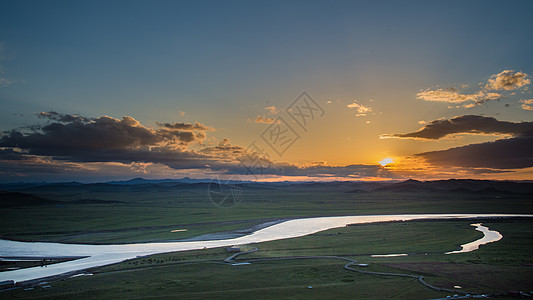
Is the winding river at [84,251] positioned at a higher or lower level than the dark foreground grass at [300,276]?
lower

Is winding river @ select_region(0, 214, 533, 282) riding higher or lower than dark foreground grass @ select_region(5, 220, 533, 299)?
lower

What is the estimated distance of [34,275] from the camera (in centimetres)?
4519

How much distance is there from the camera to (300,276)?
Answer: 3912 cm

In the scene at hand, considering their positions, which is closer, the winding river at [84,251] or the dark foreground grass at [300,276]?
the dark foreground grass at [300,276]

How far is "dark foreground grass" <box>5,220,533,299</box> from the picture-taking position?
32281mm

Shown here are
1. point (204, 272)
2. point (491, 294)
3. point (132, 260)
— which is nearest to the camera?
point (491, 294)

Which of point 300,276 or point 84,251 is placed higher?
point 300,276

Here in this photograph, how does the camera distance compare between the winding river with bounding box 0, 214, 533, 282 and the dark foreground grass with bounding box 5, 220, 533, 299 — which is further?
the winding river with bounding box 0, 214, 533, 282

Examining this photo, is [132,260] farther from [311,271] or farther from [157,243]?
[311,271]

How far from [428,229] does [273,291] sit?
68046mm

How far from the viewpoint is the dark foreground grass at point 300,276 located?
1271 inches

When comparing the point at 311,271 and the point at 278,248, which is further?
the point at 278,248

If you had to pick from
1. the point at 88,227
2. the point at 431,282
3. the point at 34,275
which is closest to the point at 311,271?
the point at 431,282

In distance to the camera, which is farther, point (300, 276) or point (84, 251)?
point (84, 251)
